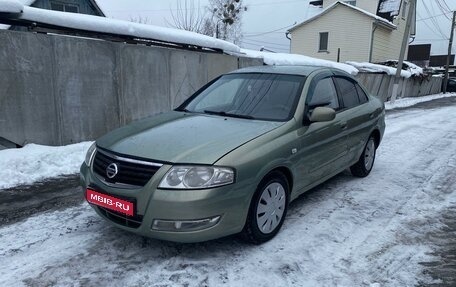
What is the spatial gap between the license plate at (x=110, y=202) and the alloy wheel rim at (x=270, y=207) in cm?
111

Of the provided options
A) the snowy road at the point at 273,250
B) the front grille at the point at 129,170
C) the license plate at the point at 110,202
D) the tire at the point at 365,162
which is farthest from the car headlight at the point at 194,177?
the tire at the point at 365,162

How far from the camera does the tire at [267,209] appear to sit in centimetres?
340

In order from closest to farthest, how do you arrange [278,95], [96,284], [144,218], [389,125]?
[96,284], [144,218], [278,95], [389,125]

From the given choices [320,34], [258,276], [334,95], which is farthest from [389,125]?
[320,34]

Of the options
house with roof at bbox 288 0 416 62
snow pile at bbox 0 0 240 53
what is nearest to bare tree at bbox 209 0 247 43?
house with roof at bbox 288 0 416 62

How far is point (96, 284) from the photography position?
2.88m

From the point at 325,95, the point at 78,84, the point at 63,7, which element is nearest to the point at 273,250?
the point at 325,95

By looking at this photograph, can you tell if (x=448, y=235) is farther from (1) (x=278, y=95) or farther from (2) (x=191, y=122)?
(2) (x=191, y=122)

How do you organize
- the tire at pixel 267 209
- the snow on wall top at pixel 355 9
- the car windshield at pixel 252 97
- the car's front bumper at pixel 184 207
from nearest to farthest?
the car's front bumper at pixel 184 207, the tire at pixel 267 209, the car windshield at pixel 252 97, the snow on wall top at pixel 355 9

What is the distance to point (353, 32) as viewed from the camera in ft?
94.1

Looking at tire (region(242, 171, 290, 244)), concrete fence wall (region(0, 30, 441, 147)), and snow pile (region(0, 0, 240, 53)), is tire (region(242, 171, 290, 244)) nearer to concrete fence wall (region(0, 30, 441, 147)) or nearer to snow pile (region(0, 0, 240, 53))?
concrete fence wall (region(0, 30, 441, 147))

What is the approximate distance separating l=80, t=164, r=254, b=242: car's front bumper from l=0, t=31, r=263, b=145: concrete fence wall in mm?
4201

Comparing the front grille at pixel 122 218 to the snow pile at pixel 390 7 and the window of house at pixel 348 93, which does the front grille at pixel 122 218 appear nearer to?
the window of house at pixel 348 93

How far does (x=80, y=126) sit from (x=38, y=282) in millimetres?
4963
